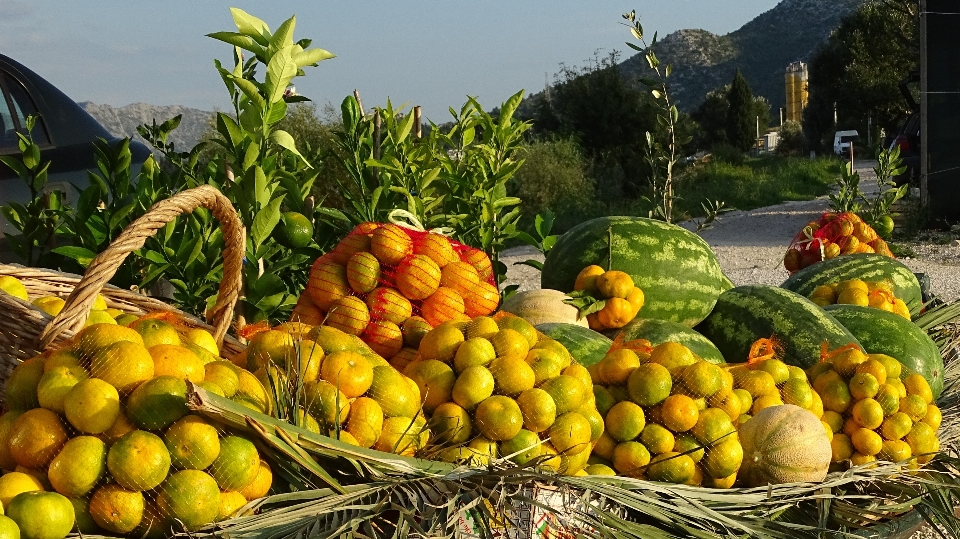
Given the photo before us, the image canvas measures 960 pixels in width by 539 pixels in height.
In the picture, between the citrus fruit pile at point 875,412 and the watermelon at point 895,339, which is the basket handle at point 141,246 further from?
the watermelon at point 895,339

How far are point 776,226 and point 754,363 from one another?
479 inches

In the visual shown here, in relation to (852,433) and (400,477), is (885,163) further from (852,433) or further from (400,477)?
(400,477)

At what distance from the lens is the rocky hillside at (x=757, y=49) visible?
75375 mm

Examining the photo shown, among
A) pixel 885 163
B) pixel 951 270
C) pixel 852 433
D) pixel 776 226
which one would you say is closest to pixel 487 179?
pixel 852 433

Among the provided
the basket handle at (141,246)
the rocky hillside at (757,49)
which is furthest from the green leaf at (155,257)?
the rocky hillside at (757,49)

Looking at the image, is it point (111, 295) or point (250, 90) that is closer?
point (111, 295)

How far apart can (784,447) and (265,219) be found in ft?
6.42

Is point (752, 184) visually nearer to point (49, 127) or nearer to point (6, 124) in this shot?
point (49, 127)

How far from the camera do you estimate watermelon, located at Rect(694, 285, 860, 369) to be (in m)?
3.42

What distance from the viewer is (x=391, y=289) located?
2773 mm

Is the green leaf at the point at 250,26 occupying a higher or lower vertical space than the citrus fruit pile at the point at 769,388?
higher

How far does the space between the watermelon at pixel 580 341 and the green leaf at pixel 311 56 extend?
1433mm

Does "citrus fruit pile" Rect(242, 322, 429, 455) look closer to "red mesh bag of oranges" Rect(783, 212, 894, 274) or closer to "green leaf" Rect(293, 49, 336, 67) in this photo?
"green leaf" Rect(293, 49, 336, 67)

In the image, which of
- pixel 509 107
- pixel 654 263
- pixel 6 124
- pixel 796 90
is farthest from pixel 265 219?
pixel 796 90
